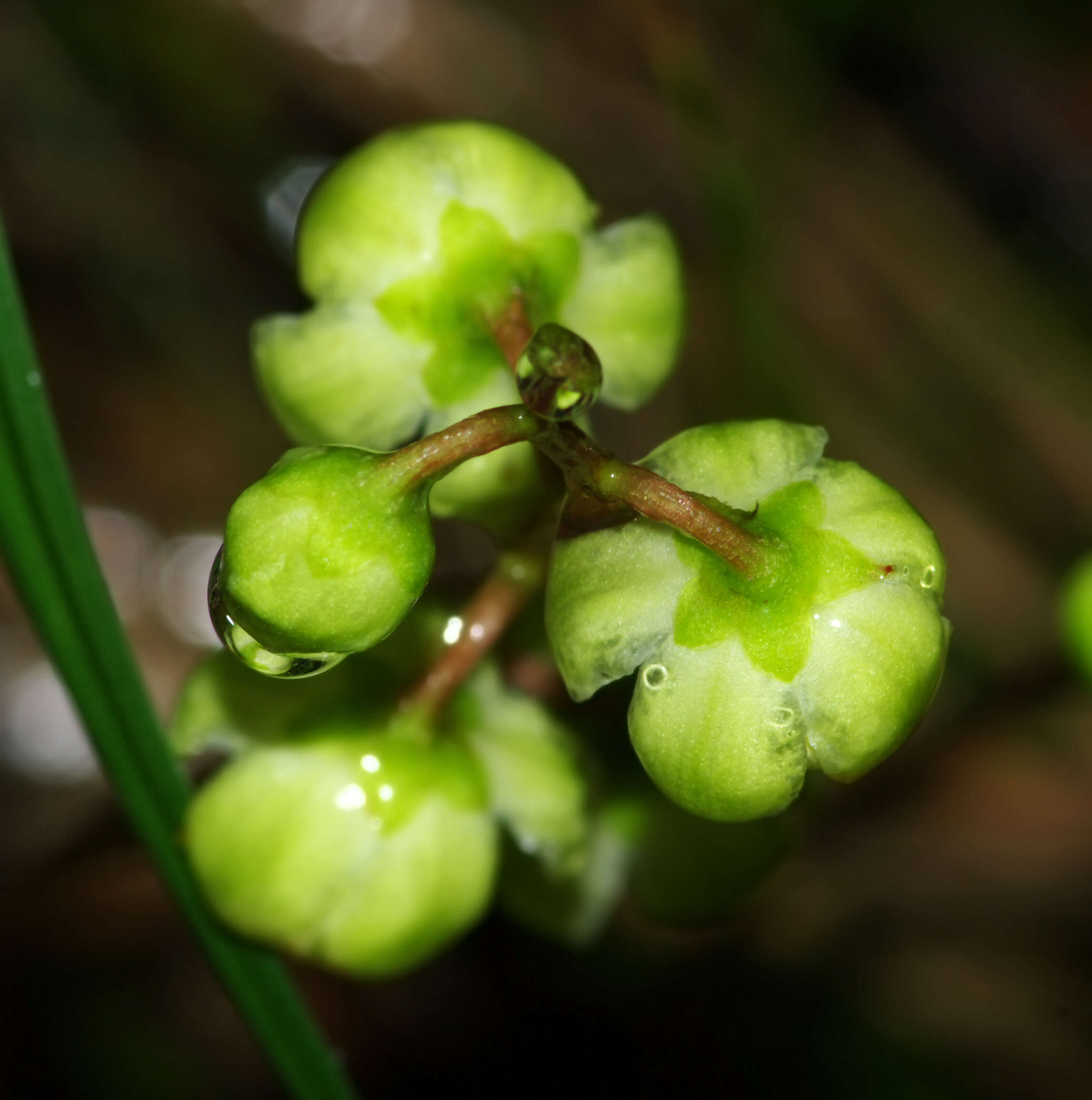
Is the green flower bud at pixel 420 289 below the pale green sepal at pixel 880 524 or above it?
below

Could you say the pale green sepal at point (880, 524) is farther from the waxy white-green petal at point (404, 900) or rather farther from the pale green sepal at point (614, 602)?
the waxy white-green petal at point (404, 900)

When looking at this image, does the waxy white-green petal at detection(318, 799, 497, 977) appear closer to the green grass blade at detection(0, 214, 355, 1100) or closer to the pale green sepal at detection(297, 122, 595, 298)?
the green grass blade at detection(0, 214, 355, 1100)

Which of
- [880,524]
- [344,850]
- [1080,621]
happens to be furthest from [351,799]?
[1080,621]

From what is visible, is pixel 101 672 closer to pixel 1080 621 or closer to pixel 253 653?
pixel 253 653

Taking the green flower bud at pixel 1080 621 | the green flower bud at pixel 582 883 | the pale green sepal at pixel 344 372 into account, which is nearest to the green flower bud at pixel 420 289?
the pale green sepal at pixel 344 372

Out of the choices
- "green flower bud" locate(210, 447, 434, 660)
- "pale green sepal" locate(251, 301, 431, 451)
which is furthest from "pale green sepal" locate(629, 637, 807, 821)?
"pale green sepal" locate(251, 301, 431, 451)

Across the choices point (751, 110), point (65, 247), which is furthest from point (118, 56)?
Answer: point (751, 110)
